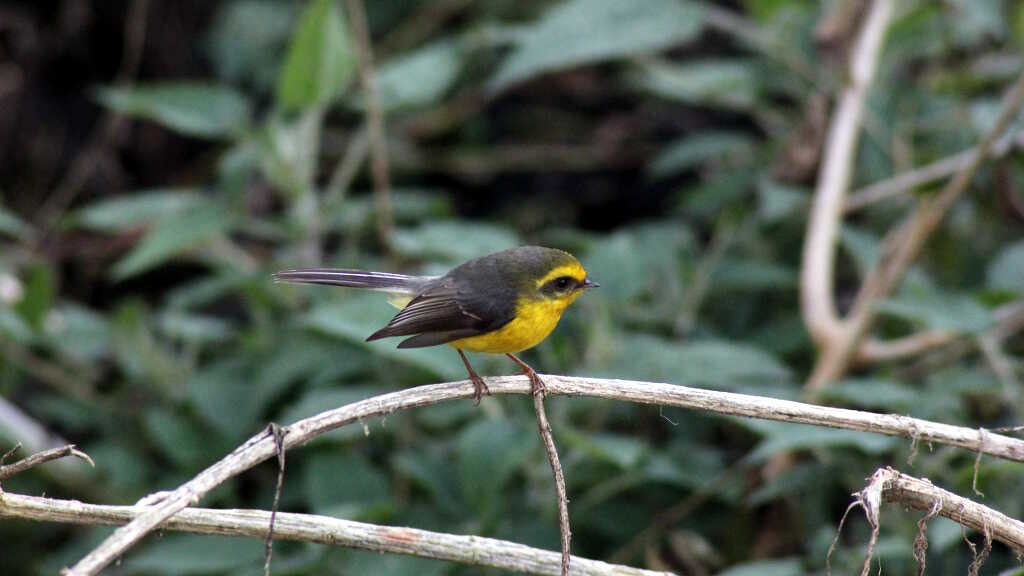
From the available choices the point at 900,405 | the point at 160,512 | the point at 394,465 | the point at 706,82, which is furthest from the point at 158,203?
the point at 900,405

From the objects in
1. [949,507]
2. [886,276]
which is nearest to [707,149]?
[886,276]

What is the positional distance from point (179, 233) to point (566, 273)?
1.85 m

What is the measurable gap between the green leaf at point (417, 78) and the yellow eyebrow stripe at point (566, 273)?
5.34 ft

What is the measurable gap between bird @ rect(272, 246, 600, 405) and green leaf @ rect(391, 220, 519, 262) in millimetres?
698

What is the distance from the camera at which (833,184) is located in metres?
4.59

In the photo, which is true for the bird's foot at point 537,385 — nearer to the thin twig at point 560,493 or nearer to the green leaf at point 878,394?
the thin twig at point 560,493

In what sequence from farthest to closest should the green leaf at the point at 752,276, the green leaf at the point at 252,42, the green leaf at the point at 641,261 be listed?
1. the green leaf at the point at 252,42
2. the green leaf at the point at 752,276
3. the green leaf at the point at 641,261

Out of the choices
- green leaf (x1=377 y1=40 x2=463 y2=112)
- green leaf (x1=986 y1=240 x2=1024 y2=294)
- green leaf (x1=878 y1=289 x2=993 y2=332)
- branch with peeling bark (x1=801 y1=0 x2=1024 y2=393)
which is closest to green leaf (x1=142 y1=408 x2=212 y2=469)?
green leaf (x1=377 y1=40 x2=463 y2=112)

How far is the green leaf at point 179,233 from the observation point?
420 cm

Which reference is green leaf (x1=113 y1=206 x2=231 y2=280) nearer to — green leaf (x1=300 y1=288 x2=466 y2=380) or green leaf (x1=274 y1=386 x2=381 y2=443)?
green leaf (x1=300 y1=288 x2=466 y2=380)

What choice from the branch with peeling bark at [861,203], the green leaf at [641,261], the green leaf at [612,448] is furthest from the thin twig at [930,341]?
the green leaf at [612,448]

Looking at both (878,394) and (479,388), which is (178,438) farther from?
(878,394)

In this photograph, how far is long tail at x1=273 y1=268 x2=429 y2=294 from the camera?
10.3ft

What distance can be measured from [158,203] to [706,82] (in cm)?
268
